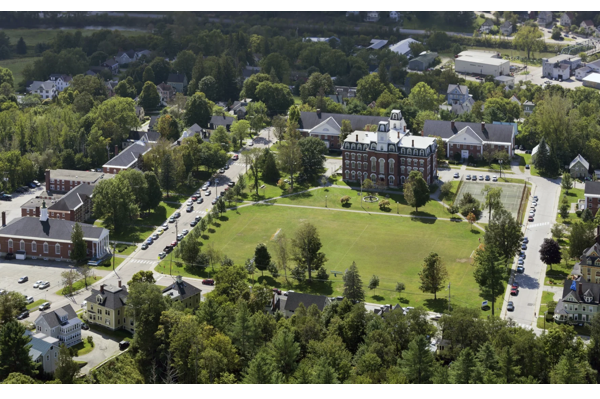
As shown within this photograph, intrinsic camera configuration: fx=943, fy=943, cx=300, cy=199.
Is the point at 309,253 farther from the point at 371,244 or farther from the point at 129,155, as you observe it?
the point at 129,155

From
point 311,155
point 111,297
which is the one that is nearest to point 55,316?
point 111,297

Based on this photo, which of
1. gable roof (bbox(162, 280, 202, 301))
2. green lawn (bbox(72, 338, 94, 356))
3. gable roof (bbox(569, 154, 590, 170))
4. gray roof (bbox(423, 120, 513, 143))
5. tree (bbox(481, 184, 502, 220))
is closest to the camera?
green lawn (bbox(72, 338, 94, 356))

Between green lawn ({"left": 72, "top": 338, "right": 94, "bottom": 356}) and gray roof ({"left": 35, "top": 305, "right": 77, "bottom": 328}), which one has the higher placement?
gray roof ({"left": 35, "top": 305, "right": 77, "bottom": 328})

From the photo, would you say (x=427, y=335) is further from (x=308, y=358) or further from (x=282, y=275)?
(x=282, y=275)

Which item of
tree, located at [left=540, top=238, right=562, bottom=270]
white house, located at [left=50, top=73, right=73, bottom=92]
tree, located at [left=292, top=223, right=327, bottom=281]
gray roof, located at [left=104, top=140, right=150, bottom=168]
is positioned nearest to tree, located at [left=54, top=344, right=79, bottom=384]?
tree, located at [left=292, top=223, right=327, bottom=281]

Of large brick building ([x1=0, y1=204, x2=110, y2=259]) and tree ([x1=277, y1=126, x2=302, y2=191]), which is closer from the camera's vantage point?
large brick building ([x1=0, y1=204, x2=110, y2=259])

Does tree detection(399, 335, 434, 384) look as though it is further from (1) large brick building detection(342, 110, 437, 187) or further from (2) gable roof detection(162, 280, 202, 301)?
(1) large brick building detection(342, 110, 437, 187)
